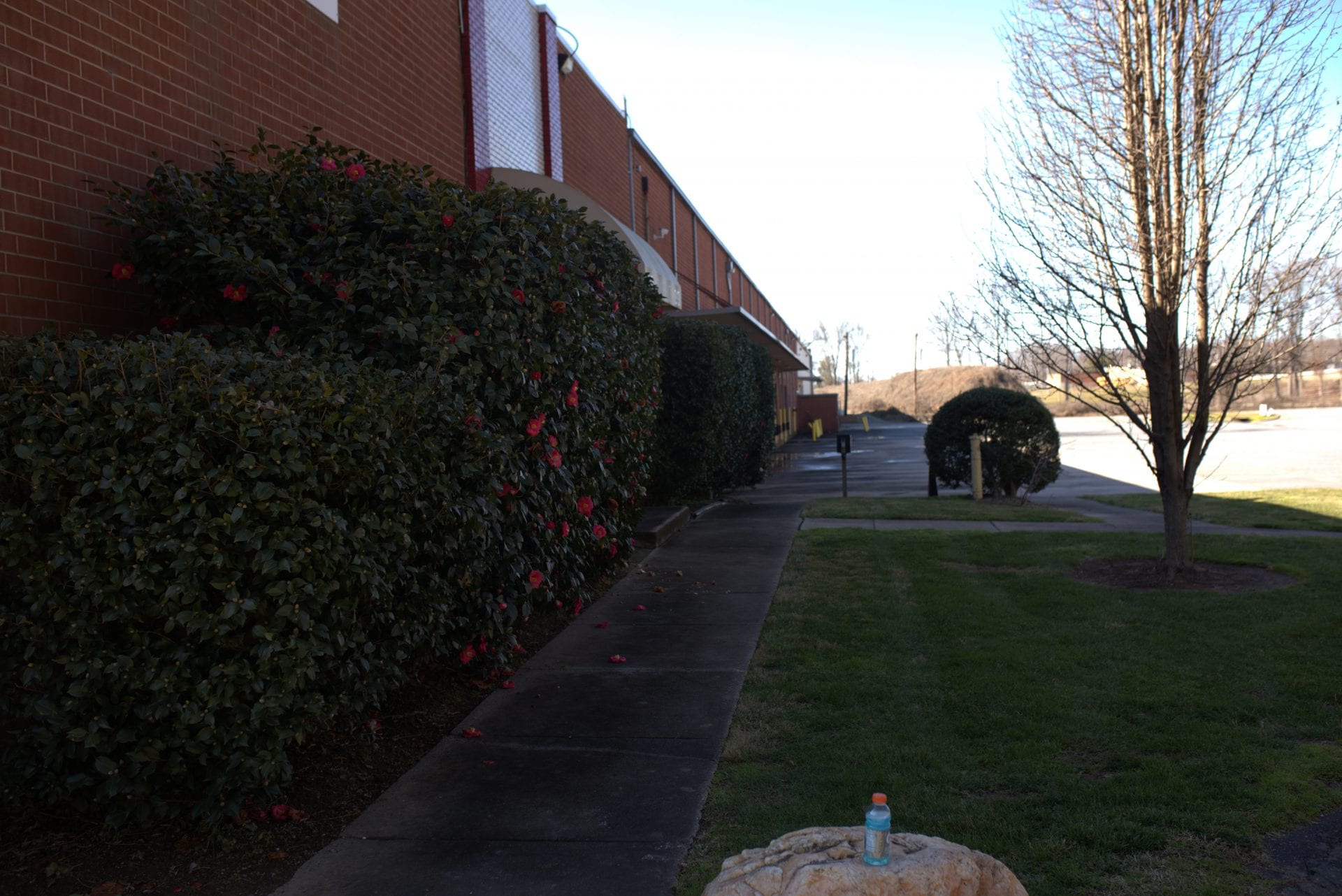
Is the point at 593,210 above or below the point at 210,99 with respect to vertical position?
above

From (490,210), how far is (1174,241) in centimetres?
514

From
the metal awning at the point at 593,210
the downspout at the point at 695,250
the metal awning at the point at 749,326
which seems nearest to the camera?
the metal awning at the point at 593,210

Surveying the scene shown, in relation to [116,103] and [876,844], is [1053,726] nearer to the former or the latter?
[876,844]

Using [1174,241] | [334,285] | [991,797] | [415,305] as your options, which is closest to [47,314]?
[334,285]

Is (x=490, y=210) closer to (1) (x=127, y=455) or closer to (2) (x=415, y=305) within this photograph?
(2) (x=415, y=305)

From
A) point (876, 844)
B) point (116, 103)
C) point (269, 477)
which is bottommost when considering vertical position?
point (876, 844)

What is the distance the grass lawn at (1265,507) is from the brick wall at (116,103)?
10.2 metres

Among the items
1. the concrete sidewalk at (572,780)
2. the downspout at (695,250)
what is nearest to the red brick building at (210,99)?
the concrete sidewalk at (572,780)

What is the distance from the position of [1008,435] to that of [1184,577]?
24.0ft

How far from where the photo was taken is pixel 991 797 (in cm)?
393

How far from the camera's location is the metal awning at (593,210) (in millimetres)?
10781

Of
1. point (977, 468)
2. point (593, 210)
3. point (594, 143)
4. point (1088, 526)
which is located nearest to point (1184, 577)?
point (1088, 526)

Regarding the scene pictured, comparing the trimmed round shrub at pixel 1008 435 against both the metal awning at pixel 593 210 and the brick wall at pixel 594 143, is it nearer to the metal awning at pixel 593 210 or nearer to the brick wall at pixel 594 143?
the metal awning at pixel 593 210

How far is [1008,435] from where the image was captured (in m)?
15.2
